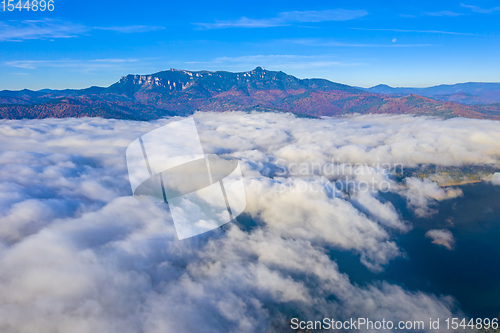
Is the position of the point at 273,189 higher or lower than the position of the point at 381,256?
higher

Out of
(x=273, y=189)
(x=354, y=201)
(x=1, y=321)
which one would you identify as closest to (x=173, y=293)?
(x=1, y=321)

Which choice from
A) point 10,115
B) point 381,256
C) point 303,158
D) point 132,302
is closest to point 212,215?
point 132,302

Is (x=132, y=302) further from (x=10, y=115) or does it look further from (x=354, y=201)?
(x=10, y=115)

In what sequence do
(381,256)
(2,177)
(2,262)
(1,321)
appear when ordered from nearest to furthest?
(1,321) → (2,262) → (2,177) → (381,256)

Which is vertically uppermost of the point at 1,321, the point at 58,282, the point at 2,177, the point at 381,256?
the point at 2,177

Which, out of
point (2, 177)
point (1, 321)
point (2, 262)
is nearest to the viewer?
point (1, 321)

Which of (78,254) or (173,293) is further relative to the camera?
→ (173,293)

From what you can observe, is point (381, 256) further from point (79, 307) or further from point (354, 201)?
point (79, 307)
